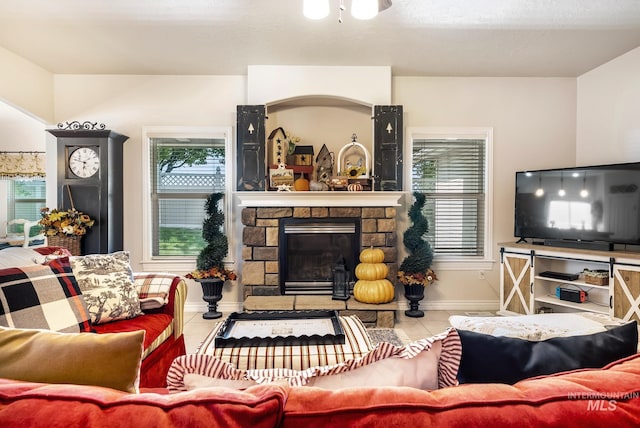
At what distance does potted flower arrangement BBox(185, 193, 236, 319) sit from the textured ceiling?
1519mm

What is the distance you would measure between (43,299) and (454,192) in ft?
12.7

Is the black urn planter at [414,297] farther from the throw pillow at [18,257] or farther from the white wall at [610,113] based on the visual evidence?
the throw pillow at [18,257]

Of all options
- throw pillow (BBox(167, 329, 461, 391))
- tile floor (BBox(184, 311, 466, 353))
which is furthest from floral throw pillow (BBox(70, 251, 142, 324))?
throw pillow (BBox(167, 329, 461, 391))

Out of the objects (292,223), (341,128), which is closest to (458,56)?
(341,128)

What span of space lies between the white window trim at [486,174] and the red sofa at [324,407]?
11.9 ft

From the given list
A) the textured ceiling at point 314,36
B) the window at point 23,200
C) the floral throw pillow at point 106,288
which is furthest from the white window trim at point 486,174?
the window at point 23,200

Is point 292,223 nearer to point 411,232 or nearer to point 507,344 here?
point 411,232

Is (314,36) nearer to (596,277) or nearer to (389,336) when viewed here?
(389,336)

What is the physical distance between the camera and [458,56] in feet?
11.8

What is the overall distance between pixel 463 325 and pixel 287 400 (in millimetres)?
642

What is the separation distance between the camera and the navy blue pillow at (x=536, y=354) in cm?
86

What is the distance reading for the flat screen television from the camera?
3.25 meters

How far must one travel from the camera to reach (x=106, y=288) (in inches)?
82.4

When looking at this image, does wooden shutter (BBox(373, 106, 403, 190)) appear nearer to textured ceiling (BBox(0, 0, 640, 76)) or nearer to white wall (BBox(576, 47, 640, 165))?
textured ceiling (BBox(0, 0, 640, 76))
